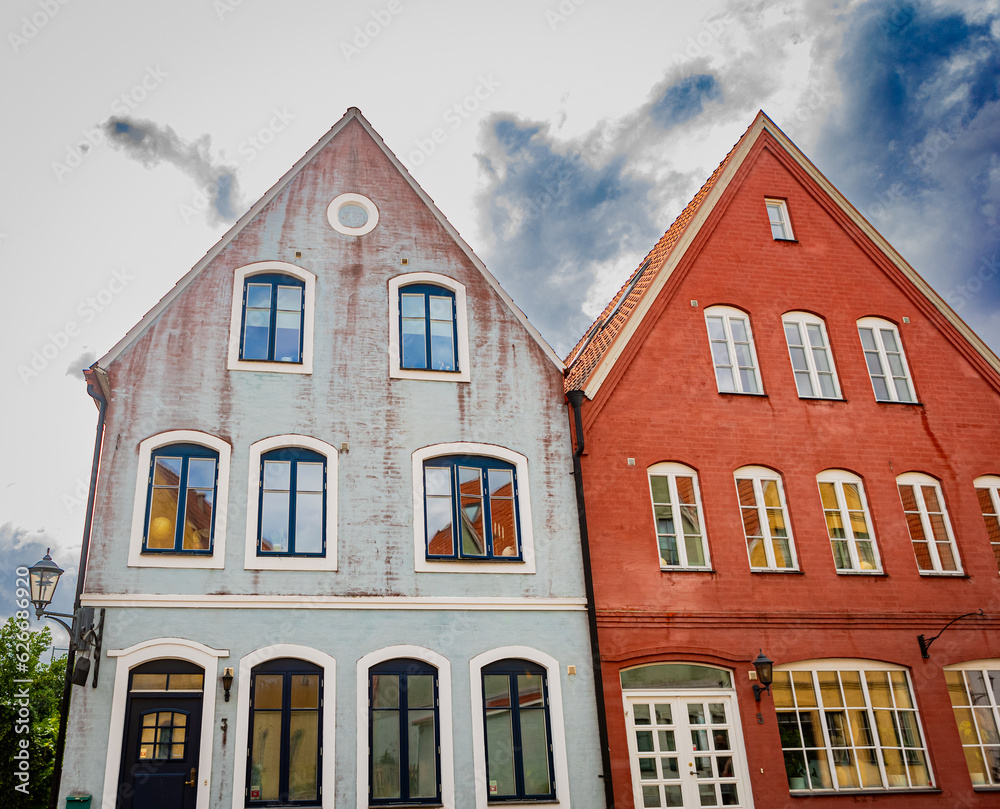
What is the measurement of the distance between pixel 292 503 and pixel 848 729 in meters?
10.4

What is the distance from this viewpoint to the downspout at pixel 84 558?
11.7 meters

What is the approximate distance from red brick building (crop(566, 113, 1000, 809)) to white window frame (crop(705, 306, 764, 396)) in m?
0.05

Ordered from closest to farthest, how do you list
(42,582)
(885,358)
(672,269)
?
(42,582) → (672,269) → (885,358)

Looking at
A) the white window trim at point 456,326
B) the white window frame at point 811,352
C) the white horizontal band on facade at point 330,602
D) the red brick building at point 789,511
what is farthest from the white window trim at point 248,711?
the white window frame at point 811,352

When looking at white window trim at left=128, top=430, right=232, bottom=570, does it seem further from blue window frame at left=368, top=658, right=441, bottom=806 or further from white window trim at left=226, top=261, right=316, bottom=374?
blue window frame at left=368, top=658, right=441, bottom=806

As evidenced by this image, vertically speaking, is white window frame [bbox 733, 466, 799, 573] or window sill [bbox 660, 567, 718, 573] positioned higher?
white window frame [bbox 733, 466, 799, 573]

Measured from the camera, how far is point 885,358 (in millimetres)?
18203

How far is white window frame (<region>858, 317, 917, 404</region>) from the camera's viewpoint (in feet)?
58.7

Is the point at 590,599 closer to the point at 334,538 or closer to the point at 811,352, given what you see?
the point at 334,538

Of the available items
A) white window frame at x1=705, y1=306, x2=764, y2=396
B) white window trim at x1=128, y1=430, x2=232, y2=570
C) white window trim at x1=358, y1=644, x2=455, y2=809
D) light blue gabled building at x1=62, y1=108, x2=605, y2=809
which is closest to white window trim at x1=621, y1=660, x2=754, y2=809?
light blue gabled building at x1=62, y1=108, x2=605, y2=809

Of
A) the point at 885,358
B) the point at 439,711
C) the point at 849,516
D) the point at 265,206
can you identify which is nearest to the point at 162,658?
the point at 439,711

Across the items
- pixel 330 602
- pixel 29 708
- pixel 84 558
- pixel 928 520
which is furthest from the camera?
pixel 29 708

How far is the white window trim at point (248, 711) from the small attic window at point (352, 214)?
26.2 ft

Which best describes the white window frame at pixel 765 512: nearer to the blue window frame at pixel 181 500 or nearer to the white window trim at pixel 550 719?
the white window trim at pixel 550 719
